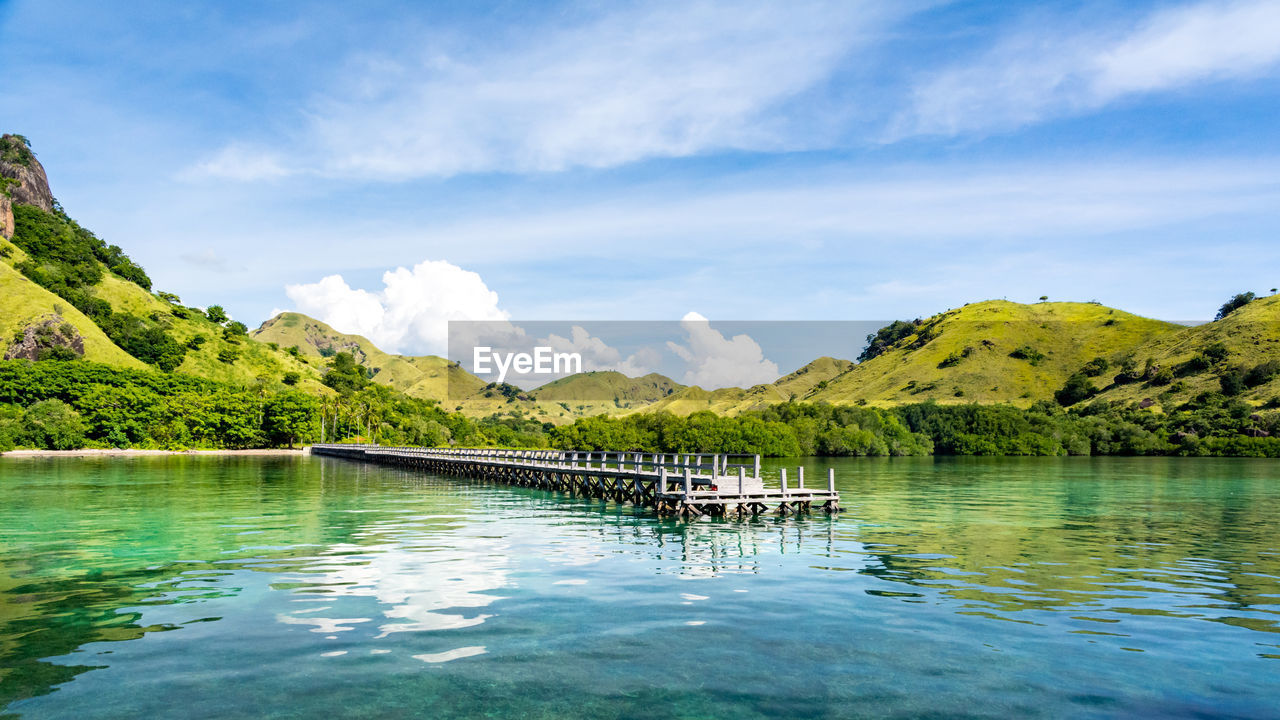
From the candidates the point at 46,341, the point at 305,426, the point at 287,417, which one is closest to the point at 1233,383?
the point at 305,426

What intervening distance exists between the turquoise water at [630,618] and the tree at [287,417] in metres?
132

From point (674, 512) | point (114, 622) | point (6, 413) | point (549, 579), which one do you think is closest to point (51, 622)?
point (114, 622)

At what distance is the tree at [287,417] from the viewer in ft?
545

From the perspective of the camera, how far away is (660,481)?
4559cm

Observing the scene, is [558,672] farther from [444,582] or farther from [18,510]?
[18,510]

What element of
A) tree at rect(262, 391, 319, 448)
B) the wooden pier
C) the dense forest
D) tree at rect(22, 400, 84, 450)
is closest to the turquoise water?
the wooden pier

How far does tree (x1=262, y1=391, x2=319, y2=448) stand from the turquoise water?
131926mm

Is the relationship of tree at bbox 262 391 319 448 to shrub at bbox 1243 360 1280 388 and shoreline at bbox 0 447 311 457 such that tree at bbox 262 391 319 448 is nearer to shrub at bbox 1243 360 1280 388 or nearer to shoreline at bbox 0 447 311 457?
shoreline at bbox 0 447 311 457

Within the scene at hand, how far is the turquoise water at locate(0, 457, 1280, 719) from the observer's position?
13445 mm

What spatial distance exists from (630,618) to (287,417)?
164287 mm

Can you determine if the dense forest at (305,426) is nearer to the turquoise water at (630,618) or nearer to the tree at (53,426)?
the tree at (53,426)

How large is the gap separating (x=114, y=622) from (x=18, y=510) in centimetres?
3343

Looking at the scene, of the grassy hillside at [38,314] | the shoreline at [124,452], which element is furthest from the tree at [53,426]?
the grassy hillside at [38,314]

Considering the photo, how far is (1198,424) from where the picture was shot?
578 ft
